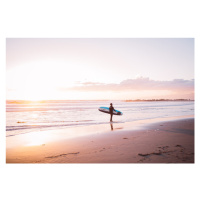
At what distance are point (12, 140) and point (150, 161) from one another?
23.7 feet

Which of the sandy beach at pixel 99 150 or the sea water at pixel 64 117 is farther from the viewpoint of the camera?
the sea water at pixel 64 117

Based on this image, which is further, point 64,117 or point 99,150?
point 64,117

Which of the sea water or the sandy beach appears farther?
the sea water

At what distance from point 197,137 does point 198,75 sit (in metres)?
2.86
